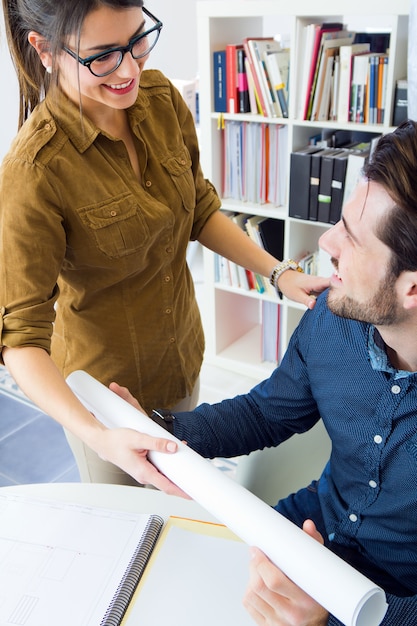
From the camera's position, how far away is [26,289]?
1182 millimetres

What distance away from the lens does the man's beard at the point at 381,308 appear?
1.10 meters

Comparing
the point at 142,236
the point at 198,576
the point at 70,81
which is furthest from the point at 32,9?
the point at 198,576

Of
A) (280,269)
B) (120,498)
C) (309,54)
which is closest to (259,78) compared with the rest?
(309,54)

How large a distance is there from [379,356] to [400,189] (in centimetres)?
31

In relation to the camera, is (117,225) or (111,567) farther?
(117,225)

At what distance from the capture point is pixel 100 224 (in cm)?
126

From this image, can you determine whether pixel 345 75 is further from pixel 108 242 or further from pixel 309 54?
pixel 108 242

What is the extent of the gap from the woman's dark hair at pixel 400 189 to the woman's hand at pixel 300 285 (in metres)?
0.39

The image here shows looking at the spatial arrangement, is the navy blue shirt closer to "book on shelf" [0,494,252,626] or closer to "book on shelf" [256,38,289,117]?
"book on shelf" [0,494,252,626]

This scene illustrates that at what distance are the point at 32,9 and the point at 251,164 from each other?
1767 mm

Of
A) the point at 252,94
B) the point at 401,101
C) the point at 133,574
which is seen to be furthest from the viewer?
the point at 252,94

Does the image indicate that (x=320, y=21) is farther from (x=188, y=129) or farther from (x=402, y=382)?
(x=402, y=382)

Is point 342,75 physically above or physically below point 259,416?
above

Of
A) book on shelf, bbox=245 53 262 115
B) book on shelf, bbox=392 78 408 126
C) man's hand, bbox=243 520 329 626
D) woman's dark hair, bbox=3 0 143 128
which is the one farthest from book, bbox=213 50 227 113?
man's hand, bbox=243 520 329 626
